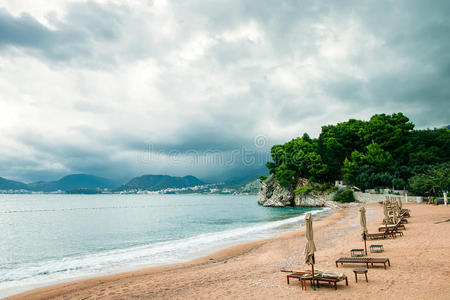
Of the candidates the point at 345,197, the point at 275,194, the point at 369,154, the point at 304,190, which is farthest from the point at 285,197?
the point at 369,154

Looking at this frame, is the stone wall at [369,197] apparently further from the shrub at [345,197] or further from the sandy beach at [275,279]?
the sandy beach at [275,279]

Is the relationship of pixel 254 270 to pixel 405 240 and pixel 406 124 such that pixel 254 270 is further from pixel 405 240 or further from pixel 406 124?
pixel 406 124

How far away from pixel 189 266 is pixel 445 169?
146 feet

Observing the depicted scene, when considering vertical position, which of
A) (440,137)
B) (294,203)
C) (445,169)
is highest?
(440,137)

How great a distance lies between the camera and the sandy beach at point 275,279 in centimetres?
797

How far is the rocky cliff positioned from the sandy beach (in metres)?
44.1

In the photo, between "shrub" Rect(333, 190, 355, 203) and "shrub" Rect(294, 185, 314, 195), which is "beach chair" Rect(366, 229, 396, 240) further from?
"shrub" Rect(294, 185, 314, 195)

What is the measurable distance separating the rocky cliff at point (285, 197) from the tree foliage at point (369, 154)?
360 cm

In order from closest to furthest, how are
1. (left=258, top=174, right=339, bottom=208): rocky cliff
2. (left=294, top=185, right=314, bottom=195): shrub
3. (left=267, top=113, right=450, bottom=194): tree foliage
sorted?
(left=267, top=113, right=450, bottom=194): tree foliage
(left=258, top=174, right=339, bottom=208): rocky cliff
(left=294, top=185, right=314, bottom=195): shrub

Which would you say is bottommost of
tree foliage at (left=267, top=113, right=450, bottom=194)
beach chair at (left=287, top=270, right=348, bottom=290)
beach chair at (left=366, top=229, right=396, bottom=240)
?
beach chair at (left=366, top=229, right=396, bottom=240)

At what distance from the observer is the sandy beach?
26.1ft

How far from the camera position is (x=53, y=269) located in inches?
623

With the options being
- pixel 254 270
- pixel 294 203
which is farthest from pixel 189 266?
pixel 294 203

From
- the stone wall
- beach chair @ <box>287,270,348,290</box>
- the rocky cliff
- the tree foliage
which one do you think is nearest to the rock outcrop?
the rocky cliff
